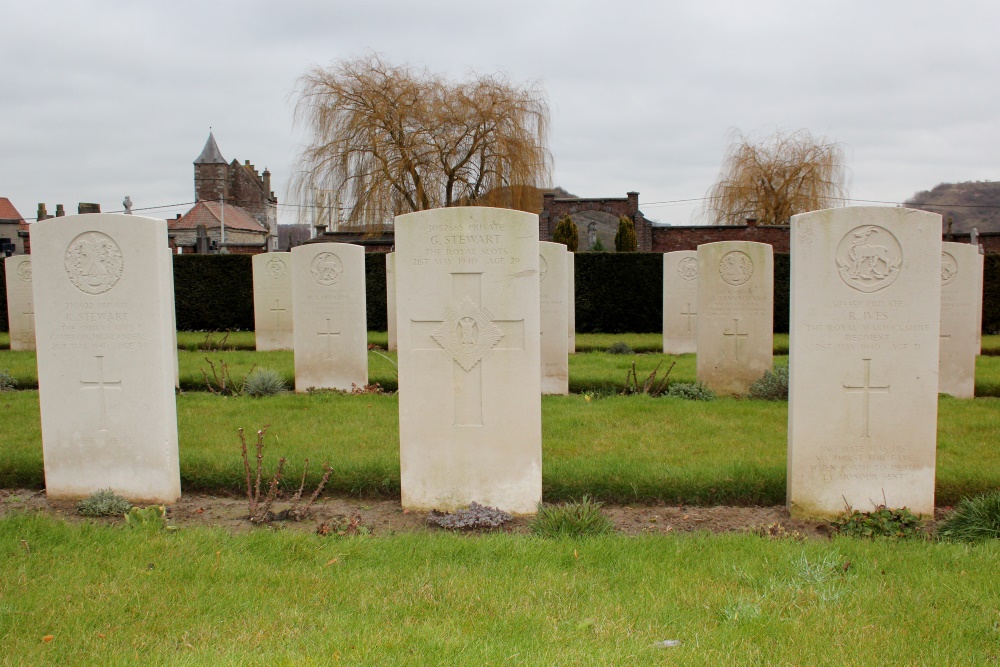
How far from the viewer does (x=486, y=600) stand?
330 cm

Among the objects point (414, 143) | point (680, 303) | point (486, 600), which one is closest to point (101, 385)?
point (486, 600)

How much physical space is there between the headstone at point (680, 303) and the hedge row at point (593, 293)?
523 cm

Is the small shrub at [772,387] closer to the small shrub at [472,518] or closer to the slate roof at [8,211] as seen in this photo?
the small shrub at [472,518]

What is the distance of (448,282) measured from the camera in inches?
189

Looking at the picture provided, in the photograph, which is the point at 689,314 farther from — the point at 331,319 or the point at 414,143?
the point at 414,143

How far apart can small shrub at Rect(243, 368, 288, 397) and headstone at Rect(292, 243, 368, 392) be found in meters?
0.42

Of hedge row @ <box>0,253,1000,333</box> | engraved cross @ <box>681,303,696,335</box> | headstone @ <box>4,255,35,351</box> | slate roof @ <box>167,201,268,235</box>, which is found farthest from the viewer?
slate roof @ <box>167,201,268,235</box>

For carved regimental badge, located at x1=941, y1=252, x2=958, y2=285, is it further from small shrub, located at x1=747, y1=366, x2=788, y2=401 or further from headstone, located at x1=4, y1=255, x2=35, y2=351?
headstone, located at x1=4, y1=255, x2=35, y2=351

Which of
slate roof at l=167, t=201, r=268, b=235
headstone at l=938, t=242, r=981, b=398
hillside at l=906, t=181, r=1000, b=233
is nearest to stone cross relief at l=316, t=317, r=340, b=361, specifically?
headstone at l=938, t=242, r=981, b=398

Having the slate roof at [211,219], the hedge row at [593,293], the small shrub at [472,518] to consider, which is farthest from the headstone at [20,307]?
the slate roof at [211,219]

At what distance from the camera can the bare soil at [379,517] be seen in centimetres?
450

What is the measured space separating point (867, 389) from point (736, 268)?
181 inches

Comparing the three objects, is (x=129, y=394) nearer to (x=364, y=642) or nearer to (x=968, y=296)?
(x=364, y=642)

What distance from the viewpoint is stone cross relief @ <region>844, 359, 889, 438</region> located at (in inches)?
183
